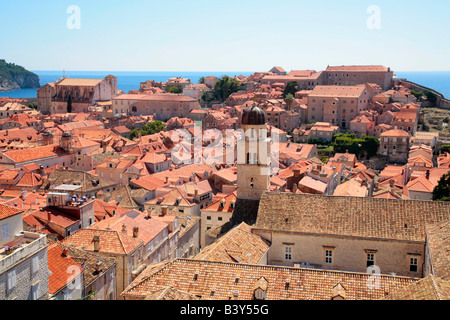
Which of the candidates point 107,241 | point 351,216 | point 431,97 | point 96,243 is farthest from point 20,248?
point 431,97

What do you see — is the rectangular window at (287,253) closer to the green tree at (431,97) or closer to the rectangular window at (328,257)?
the rectangular window at (328,257)

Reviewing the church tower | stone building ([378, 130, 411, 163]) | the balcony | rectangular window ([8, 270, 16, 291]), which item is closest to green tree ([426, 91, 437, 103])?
stone building ([378, 130, 411, 163])

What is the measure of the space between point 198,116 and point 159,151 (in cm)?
3152

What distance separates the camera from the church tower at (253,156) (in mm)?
28734

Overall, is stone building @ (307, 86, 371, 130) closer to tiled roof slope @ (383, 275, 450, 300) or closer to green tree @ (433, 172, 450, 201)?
green tree @ (433, 172, 450, 201)

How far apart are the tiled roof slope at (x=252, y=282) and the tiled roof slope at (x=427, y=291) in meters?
2.14

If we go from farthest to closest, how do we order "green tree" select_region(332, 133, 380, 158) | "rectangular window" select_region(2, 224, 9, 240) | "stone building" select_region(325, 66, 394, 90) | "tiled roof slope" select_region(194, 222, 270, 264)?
1. "stone building" select_region(325, 66, 394, 90)
2. "green tree" select_region(332, 133, 380, 158)
3. "tiled roof slope" select_region(194, 222, 270, 264)
4. "rectangular window" select_region(2, 224, 9, 240)

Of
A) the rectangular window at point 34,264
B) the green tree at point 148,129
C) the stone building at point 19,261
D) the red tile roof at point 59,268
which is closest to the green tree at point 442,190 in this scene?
the red tile roof at point 59,268

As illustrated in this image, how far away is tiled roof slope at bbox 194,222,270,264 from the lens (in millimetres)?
19562

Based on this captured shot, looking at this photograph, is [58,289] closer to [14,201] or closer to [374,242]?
[374,242]

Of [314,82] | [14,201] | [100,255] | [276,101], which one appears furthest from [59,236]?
[314,82]

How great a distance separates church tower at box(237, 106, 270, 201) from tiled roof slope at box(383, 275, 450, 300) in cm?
1614

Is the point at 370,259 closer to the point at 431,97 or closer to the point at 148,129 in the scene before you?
the point at 148,129

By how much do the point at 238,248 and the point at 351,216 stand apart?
5815 millimetres
